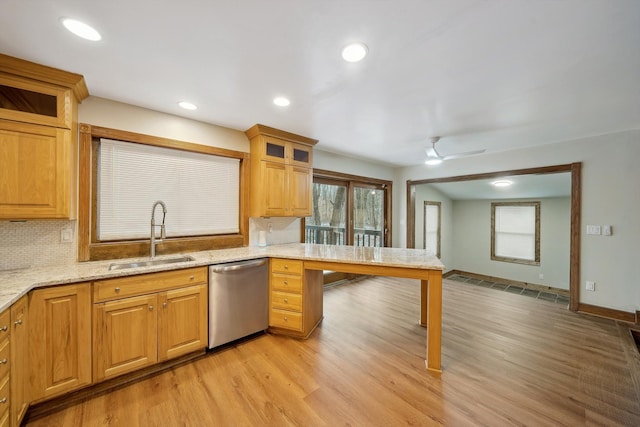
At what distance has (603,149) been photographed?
3279mm

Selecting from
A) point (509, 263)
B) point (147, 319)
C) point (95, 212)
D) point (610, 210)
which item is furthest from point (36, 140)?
point (509, 263)

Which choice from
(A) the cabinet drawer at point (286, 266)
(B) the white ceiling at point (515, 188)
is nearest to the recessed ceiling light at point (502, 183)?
(B) the white ceiling at point (515, 188)

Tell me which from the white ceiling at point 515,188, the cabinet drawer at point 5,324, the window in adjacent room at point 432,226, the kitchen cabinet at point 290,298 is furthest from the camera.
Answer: the window in adjacent room at point 432,226

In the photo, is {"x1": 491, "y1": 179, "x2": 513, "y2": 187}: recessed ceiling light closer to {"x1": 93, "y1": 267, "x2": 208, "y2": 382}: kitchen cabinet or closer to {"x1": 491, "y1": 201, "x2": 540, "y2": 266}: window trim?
{"x1": 491, "y1": 201, "x2": 540, "y2": 266}: window trim

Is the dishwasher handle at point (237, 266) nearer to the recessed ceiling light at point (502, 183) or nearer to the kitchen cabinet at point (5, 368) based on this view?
the kitchen cabinet at point (5, 368)

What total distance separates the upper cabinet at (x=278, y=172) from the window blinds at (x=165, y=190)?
324 millimetres

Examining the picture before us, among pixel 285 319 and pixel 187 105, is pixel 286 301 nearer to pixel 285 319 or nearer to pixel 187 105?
pixel 285 319

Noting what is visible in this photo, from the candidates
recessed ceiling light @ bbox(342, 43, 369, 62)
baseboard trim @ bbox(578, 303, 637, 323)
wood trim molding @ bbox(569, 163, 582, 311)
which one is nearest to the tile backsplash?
recessed ceiling light @ bbox(342, 43, 369, 62)

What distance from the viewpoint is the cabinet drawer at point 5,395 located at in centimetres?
130

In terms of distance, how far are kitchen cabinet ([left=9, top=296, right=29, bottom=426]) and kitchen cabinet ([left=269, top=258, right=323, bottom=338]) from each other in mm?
1774

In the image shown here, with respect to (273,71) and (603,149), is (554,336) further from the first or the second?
(273,71)

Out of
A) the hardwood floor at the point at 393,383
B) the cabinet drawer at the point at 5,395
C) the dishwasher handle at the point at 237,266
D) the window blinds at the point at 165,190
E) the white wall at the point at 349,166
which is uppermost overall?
the white wall at the point at 349,166

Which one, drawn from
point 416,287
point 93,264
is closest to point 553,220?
point 416,287

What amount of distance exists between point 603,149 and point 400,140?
2.64 m
